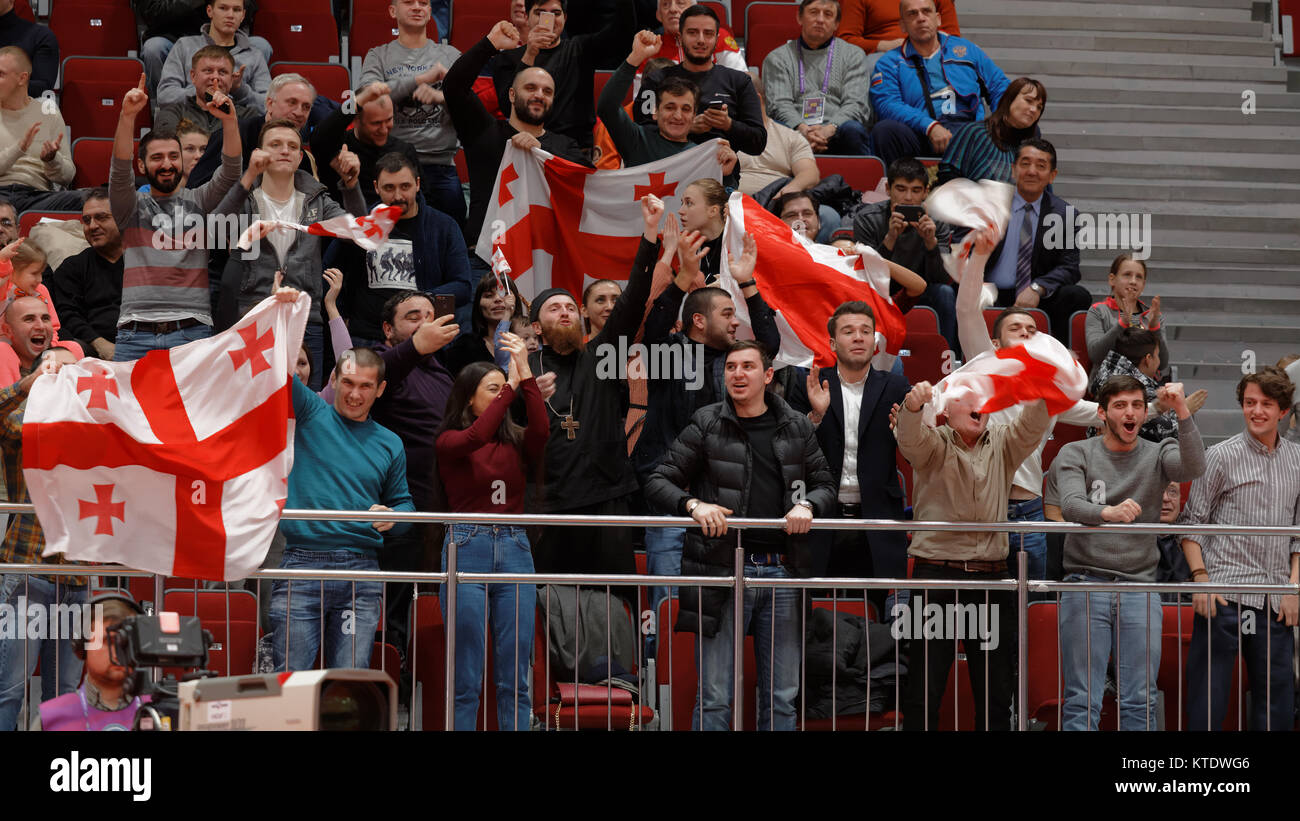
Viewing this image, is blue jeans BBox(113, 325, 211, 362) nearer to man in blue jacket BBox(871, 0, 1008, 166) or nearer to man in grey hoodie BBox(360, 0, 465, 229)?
man in grey hoodie BBox(360, 0, 465, 229)

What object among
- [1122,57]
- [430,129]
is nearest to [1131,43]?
[1122,57]

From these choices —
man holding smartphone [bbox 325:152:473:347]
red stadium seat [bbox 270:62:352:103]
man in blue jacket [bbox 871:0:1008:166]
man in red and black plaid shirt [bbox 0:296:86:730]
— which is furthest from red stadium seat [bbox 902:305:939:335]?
man in red and black plaid shirt [bbox 0:296:86:730]

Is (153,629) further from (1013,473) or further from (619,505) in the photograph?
(1013,473)

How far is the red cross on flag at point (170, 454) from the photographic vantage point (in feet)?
22.0

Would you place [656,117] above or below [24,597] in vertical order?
above

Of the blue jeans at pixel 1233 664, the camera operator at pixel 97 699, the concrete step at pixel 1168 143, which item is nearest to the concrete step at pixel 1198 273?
the concrete step at pixel 1168 143

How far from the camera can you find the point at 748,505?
7.17 meters

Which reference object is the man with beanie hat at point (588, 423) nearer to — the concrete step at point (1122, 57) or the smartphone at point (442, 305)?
the smartphone at point (442, 305)

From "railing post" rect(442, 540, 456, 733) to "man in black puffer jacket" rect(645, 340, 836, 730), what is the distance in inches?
37.0

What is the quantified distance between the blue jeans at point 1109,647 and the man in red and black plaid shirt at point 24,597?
424cm

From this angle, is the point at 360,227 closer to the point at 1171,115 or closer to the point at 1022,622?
the point at 1022,622

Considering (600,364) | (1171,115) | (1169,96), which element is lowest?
(600,364)

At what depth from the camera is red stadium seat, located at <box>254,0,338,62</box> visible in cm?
1179

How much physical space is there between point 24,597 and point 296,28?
6190 millimetres
